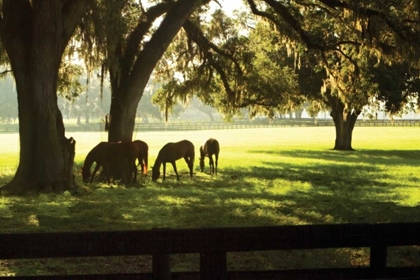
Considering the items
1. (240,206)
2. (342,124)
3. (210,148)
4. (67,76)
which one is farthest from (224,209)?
(342,124)

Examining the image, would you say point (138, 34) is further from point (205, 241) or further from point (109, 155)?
point (205, 241)

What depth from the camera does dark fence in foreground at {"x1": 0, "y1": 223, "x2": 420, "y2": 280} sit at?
15.9 feet

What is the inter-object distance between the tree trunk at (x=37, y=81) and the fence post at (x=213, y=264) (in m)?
13.1

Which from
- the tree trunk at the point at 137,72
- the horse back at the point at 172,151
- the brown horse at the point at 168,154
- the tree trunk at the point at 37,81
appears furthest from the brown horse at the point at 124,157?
the tree trunk at the point at 37,81

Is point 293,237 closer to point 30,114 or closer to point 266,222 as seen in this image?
point 266,222

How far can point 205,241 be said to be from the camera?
488 cm

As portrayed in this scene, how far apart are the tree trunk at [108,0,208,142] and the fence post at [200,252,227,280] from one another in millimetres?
16070

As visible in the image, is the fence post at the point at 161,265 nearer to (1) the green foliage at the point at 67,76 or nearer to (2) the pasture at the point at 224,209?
(2) the pasture at the point at 224,209

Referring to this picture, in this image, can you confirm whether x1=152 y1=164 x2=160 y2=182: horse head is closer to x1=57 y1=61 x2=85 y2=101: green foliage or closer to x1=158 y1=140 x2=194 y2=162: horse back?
x1=158 y1=140 x2=194 y2=162: horse back

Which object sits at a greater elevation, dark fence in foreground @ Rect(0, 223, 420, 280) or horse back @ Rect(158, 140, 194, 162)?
dark fence in foreground @ Rect(0, 223, 420, 280)

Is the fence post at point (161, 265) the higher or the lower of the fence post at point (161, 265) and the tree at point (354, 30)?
the lower

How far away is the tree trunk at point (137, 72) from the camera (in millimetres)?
21016

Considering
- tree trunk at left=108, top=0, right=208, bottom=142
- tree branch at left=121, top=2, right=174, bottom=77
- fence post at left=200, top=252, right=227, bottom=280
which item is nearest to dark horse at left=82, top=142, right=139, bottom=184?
tree trunk at left=108, top=0, right=208, bottom=142

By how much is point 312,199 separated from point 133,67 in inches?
319
